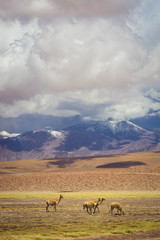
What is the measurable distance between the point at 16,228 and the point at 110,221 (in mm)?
9012

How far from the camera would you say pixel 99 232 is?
25.2m

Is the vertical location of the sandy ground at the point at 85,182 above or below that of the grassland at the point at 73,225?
above

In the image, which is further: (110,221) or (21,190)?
(21,190)

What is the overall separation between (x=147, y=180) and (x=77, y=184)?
1978 cm

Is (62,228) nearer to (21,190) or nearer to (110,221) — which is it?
(110,221)

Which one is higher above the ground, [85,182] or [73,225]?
[85,182]

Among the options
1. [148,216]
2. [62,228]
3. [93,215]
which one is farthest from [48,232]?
[148,216]

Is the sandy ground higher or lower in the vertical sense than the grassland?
higher

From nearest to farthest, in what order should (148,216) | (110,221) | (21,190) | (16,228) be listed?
(16,228)
(110,221)
(148,216)
(21,190)

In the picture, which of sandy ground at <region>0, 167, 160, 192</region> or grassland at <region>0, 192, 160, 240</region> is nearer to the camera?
grassland at <region>0, 192, 160, 240</region>

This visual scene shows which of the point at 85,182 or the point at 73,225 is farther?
the point at 85,182

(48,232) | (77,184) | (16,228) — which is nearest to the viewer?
(48,232)

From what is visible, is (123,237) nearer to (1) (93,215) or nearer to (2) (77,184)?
(1) (93,215)

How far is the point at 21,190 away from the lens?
286ft
